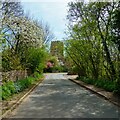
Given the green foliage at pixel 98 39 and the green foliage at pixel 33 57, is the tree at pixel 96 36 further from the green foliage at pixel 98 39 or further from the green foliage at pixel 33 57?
the green foliage at pixel 33 57

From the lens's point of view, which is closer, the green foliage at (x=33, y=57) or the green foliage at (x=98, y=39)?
the green foliage at (x=98, y=39)

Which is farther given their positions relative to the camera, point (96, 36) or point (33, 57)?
point (33, 57)

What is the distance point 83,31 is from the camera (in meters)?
29.8

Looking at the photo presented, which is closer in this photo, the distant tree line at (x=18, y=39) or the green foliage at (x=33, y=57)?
the distant tree line at (x=18, y=39)

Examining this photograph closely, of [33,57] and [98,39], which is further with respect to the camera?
[33,57]

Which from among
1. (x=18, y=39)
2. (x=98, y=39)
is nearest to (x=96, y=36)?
(x=98, y=39)

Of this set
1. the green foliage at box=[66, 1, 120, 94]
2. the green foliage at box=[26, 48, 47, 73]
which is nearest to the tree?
the green foliage at box=[66, 1, 120, 94]

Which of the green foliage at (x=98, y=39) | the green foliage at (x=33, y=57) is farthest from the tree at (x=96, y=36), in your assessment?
the green foliage at (x=33, y=57)

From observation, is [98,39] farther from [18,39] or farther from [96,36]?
[18,39]

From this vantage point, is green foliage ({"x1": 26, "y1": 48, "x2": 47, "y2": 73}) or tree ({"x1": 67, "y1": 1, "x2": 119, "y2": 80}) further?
green foliage ({"x1": 26, "y1": 48, "x2": 47, "y2": 73})

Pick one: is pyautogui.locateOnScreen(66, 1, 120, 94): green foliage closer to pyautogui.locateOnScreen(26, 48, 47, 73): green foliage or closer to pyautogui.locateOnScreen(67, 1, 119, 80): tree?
pyautogui.locateOnScreen(67, 1, 119, 80): tree

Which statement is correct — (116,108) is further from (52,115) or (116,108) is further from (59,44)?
(59,44)

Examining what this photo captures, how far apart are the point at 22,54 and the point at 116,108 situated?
22.1m

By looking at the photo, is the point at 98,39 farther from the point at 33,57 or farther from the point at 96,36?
the point at 33,57
